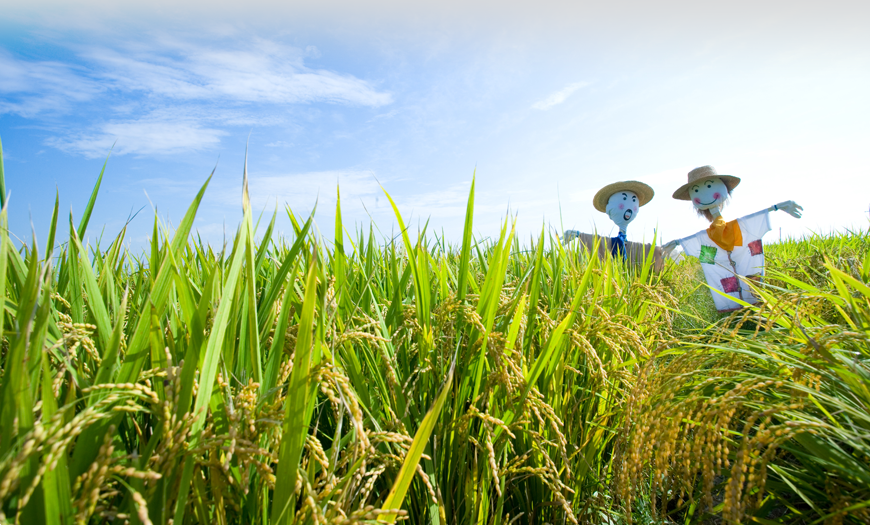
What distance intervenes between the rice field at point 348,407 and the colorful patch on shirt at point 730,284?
398 cm

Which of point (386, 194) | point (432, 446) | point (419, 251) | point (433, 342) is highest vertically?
point (386, 194)

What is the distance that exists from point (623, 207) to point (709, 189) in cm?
101

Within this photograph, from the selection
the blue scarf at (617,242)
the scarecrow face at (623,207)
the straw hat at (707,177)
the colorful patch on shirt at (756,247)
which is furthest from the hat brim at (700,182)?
the blue scarf at (617,242)

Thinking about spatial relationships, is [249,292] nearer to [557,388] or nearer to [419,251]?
[419,251]

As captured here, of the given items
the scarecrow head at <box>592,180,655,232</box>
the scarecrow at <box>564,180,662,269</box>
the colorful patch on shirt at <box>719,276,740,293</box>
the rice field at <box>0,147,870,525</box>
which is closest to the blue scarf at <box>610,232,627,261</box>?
the scarecrow at <box>564,180,662,269</box>

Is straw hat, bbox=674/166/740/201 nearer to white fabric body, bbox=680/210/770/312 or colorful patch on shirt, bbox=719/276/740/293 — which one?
white fabric body, bbox=680/210/770/312

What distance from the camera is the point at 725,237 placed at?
5.16 m

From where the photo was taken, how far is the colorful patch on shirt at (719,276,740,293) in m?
5.11

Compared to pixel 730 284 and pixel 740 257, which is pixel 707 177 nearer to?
pixel 740 257

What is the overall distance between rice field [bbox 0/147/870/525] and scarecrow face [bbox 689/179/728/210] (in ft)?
14.3

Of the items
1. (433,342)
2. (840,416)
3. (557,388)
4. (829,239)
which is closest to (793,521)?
(840,416)

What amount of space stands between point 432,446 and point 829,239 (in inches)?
340

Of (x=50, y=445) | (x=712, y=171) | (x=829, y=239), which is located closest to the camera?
(x=50, y=445)

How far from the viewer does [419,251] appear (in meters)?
1.44
